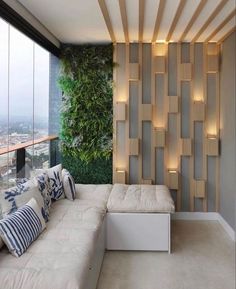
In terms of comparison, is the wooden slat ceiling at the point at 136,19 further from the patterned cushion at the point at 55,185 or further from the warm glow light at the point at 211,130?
the patterned cushion at the point at 55,185

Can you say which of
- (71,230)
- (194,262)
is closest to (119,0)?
(71,230)

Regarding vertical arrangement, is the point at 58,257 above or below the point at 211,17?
below

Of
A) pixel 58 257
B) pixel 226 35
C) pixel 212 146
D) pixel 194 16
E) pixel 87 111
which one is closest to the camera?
pixel 58 257

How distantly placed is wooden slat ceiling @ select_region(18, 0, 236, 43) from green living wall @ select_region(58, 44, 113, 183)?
9.6 inches

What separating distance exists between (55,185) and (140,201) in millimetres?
960

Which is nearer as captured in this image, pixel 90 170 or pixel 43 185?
pixel 43 185

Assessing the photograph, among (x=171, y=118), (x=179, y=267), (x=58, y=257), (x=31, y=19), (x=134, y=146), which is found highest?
(x=31, y=19)

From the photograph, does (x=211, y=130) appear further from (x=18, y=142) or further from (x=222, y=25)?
(x=18, y=142)

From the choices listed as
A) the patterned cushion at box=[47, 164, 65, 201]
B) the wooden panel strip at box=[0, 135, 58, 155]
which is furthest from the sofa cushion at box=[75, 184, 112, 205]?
the wooden panel strip at box=[0, 135, 58, 155]

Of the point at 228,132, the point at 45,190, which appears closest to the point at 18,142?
the point at 45,190

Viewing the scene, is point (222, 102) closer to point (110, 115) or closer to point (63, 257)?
point (110, 115)

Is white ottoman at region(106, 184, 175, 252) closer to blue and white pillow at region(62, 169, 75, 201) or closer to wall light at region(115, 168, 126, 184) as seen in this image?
Result: blue and white pillow at region(62, 169, 75, 201)

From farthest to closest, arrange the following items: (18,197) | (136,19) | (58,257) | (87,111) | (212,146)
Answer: (87,111), (212,146), (136,19), (18,197), (58,257)

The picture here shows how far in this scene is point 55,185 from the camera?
340 centimetres
